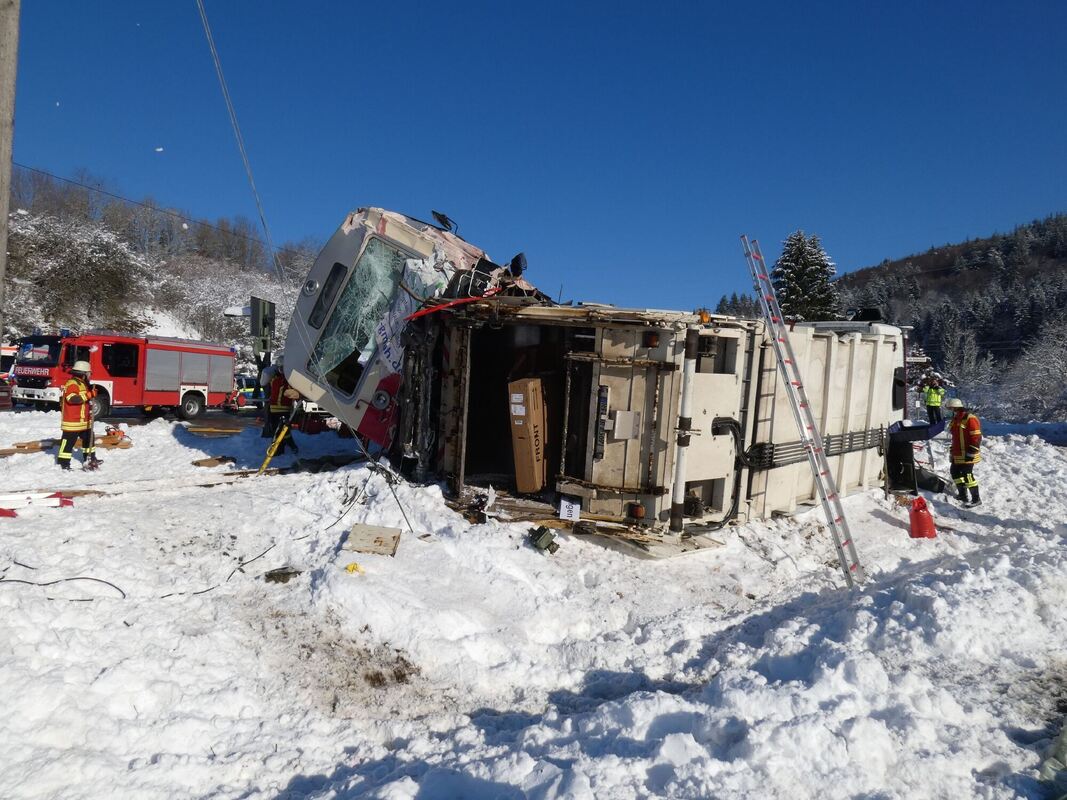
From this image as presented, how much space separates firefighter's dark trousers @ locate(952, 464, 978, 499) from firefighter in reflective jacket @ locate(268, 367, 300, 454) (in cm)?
1136

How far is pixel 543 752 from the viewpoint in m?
3.41

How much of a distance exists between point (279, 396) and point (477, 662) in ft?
26.0

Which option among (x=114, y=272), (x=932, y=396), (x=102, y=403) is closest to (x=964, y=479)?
(x=932, y=396)

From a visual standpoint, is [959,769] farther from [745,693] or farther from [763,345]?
[763,345]

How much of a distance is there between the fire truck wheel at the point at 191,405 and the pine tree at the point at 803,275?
28.7 meters

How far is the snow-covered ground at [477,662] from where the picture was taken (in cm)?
319

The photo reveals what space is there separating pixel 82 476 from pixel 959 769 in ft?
35.5

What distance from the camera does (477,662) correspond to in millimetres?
4871

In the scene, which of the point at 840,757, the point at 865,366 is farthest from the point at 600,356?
the point at 865,366

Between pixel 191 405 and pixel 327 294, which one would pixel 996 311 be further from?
pixel 327 294

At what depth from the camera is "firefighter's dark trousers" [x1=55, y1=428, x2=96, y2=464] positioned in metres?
9.45

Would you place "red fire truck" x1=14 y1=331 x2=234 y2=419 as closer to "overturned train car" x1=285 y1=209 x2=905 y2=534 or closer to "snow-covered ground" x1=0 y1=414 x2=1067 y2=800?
"overturned train car" x1=285 y1=209 x2=905 y2=534

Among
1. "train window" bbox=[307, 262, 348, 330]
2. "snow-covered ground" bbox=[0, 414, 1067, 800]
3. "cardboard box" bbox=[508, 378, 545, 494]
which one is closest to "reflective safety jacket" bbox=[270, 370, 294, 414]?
"train window" bbox=[307, 262, 348, 330]

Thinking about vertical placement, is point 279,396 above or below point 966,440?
below
